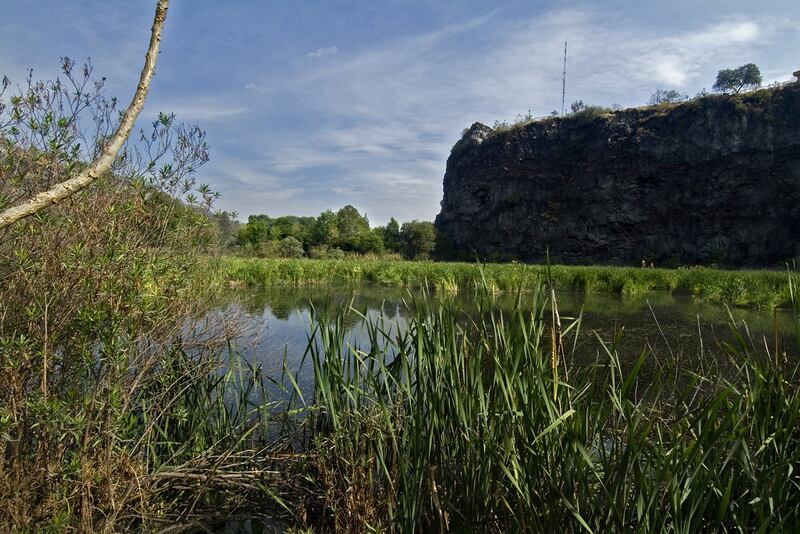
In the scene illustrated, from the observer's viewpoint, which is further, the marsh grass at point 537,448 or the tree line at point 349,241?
the tree line at point 349,241

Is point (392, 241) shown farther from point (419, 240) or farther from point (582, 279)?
point (582, 279)

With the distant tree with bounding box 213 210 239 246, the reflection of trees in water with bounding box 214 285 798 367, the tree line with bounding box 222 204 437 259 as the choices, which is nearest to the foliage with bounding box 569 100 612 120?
the tree line with bounding box 222 204 437 259

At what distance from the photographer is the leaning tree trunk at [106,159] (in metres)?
1.50

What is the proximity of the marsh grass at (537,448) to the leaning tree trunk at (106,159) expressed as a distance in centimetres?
142

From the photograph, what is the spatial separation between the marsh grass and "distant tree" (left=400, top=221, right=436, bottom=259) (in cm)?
3959

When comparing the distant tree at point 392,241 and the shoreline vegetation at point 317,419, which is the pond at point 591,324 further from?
the distant tree at point 392,241

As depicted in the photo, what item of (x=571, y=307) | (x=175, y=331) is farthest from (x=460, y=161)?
(x=175, y=331)

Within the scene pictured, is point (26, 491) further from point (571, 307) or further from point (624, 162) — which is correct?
point (624, 162)

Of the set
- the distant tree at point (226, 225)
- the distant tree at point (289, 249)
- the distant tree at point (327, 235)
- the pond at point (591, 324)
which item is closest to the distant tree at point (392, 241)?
the distant tree at point (327, 235)

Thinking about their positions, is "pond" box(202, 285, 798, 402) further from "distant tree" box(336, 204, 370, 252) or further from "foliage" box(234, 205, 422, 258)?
"distant tree" box(336, 204, 370, 252)

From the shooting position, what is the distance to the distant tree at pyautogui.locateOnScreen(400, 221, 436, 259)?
140 ft

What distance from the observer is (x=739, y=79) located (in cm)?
3731

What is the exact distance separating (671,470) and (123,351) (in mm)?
2367

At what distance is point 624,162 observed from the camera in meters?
38.0
